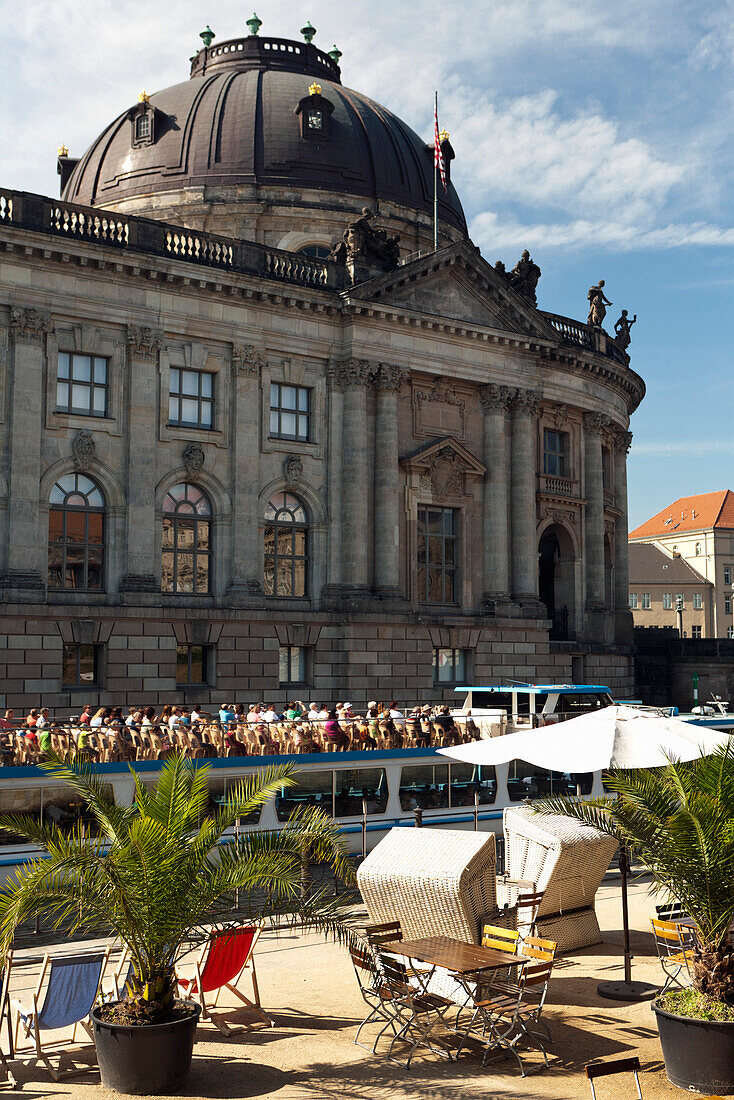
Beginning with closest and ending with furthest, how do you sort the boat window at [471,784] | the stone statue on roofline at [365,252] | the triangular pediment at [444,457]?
1. the boat window at [471,784]
2. the stone statue on roofline at [365,252]
3. the triangular pediment at [444,457]

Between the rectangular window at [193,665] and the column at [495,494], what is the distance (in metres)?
13.1

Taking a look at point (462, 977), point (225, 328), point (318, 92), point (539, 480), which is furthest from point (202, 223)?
point (462, 977)

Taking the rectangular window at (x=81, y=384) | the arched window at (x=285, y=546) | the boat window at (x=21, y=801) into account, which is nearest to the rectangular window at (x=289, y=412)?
the arched window at (x=285, y=546)

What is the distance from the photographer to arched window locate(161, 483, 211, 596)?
40062mm

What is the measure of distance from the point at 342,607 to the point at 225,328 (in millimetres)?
11241

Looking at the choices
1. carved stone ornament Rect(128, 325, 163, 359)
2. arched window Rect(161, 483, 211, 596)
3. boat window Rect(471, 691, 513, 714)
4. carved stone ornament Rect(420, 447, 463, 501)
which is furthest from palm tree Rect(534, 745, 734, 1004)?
carved stone ornament Rect(420, 447, 463, 501)

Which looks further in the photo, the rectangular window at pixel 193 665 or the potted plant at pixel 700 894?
the rectangular window at pixel 193 665

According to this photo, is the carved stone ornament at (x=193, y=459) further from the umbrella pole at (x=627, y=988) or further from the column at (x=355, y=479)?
the umbrella pole at (x=627, y=988)

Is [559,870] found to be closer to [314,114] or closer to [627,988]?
[627,988]

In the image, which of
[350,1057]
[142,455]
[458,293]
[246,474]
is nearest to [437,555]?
[246,474]

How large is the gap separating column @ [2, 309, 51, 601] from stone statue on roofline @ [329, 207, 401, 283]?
1330cm

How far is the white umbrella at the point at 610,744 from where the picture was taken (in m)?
16.0

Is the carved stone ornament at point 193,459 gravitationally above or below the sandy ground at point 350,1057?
above

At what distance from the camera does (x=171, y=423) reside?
40.3 meters
